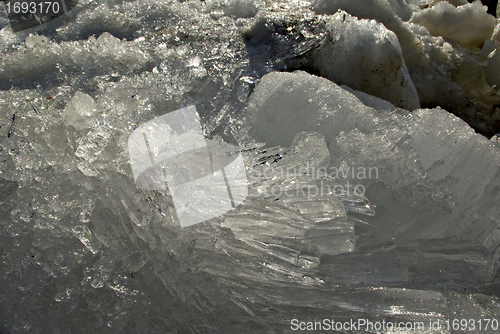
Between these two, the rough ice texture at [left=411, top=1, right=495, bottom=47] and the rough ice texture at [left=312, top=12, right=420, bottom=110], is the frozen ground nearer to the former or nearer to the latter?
the rough ice texture at [left=312, top=12, right=420, bottom=110]

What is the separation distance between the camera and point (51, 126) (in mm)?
1577

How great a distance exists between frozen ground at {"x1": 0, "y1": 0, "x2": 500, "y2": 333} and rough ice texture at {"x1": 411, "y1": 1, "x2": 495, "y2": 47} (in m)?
1.44

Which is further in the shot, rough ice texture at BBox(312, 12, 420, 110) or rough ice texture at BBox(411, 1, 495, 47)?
rough ice texture at BBox(411, 1, 495, 47)

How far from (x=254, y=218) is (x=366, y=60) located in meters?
1.36

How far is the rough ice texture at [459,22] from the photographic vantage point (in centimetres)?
292

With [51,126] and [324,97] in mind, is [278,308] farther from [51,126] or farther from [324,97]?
[51,126]

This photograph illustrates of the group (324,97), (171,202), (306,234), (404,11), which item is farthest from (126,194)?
(404,11)

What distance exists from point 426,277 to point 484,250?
28cm

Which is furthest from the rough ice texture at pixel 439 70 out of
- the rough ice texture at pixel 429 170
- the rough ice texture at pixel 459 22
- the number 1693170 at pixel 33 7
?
the number 1693170 at pixel 33 7

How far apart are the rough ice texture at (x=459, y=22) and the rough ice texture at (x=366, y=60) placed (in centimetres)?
96

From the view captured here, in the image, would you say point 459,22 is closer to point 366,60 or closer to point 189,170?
point 366,60

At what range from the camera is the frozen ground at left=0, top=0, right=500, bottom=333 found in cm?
136

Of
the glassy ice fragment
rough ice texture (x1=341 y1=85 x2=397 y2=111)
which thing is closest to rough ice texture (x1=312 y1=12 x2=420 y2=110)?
rough ice texture (x1=341 y1=85 x2=397 y2=111)

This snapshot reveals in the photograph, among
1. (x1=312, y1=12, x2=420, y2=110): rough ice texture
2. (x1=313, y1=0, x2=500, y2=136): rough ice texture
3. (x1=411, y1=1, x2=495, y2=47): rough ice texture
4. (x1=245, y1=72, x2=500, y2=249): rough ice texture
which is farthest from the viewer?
(x1=411, y1=1, x2=495, y2=47): rough ice texture
